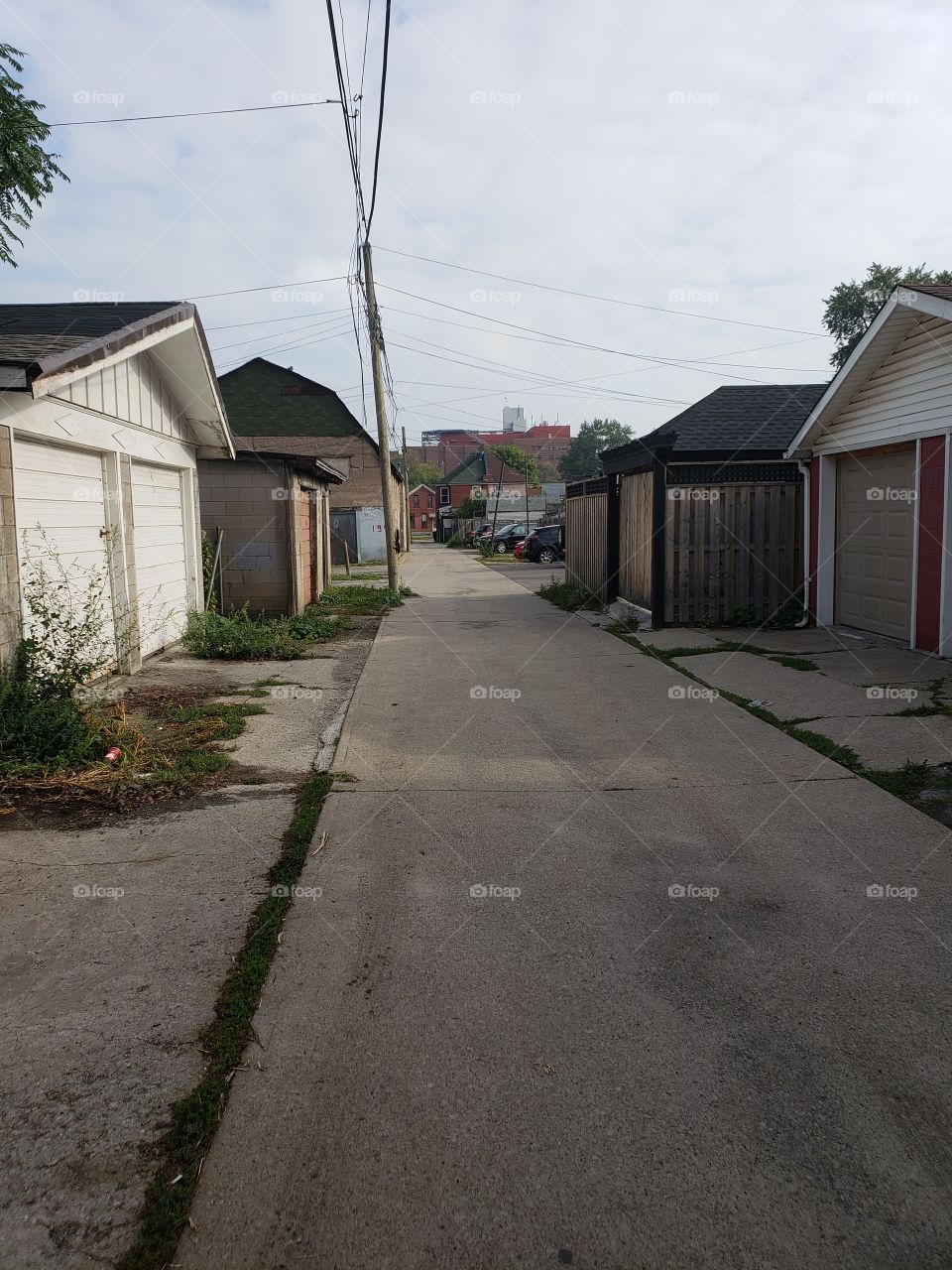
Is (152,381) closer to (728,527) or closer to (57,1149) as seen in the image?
(728,527)

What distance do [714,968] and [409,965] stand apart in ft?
4.05

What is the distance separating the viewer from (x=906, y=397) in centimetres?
1044

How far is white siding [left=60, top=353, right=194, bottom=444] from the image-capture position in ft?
28.7

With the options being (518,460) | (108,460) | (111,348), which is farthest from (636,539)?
(518,460)

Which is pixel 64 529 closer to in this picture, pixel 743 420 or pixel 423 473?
pixel 743 420

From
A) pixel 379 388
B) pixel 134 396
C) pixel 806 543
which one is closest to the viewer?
pixel 134 396

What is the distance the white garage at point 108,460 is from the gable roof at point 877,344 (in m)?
7.88

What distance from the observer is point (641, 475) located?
14.6 m

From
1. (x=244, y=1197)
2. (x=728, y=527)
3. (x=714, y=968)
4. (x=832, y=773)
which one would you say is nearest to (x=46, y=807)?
(x=244, y=1197)

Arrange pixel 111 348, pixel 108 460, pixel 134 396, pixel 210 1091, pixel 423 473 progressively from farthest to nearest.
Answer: pixel 423 473 < pixel 134 396 < pixel 108 460 < pixel 111 348 < pixel 210 1091

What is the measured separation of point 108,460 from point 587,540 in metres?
11.4

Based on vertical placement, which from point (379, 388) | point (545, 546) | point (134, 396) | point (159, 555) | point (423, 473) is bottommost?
point (545, 546)

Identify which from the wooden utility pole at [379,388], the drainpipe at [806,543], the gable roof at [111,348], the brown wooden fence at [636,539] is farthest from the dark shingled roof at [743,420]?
the gable roof at [111,348]

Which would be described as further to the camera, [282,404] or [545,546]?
[282,404]
